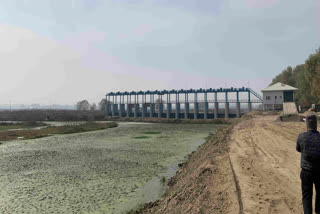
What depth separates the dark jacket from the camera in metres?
4.33

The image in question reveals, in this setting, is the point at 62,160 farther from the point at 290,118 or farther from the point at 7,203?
the point at 290,118

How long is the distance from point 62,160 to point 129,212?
12.2 m

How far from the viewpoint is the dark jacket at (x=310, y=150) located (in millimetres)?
4332

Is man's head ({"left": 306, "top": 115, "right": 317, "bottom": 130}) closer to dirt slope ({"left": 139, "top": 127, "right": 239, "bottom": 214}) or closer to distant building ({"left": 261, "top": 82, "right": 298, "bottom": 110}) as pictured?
dirt slope ({"left": 139, "top": 127, "right": 239, "bottom": 214})

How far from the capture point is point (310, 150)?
14.5ft

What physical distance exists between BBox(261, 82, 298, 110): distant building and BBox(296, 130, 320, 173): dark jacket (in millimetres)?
46682

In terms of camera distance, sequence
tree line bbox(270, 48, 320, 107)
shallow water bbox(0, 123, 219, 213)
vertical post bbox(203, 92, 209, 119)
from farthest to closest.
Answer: vertical post bbox(203, 92, 209, 119) < tree line bbox(270, 48, 320, 107) < shallow water bbox(0, 123, 219, 213)

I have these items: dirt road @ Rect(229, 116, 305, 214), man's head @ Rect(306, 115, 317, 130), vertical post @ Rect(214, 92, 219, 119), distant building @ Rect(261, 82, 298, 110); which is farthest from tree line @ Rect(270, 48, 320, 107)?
man's head @ Rect(306, 115, 317, 130)

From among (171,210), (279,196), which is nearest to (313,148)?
(279,196)

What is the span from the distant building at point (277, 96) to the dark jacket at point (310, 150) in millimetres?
46682

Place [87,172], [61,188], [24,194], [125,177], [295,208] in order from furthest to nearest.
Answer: [87,172] → [125,177] → [61,188] → [24,194] → [295,208]

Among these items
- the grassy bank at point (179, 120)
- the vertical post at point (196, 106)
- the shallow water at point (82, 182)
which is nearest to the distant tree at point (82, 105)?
the grassy bank at point (179, 120)

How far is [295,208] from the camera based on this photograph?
5.17 metres

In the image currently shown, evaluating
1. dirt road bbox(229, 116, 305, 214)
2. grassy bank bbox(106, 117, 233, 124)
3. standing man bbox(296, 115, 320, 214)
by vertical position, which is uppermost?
standing man bbox(296, 115, 320, 214)
